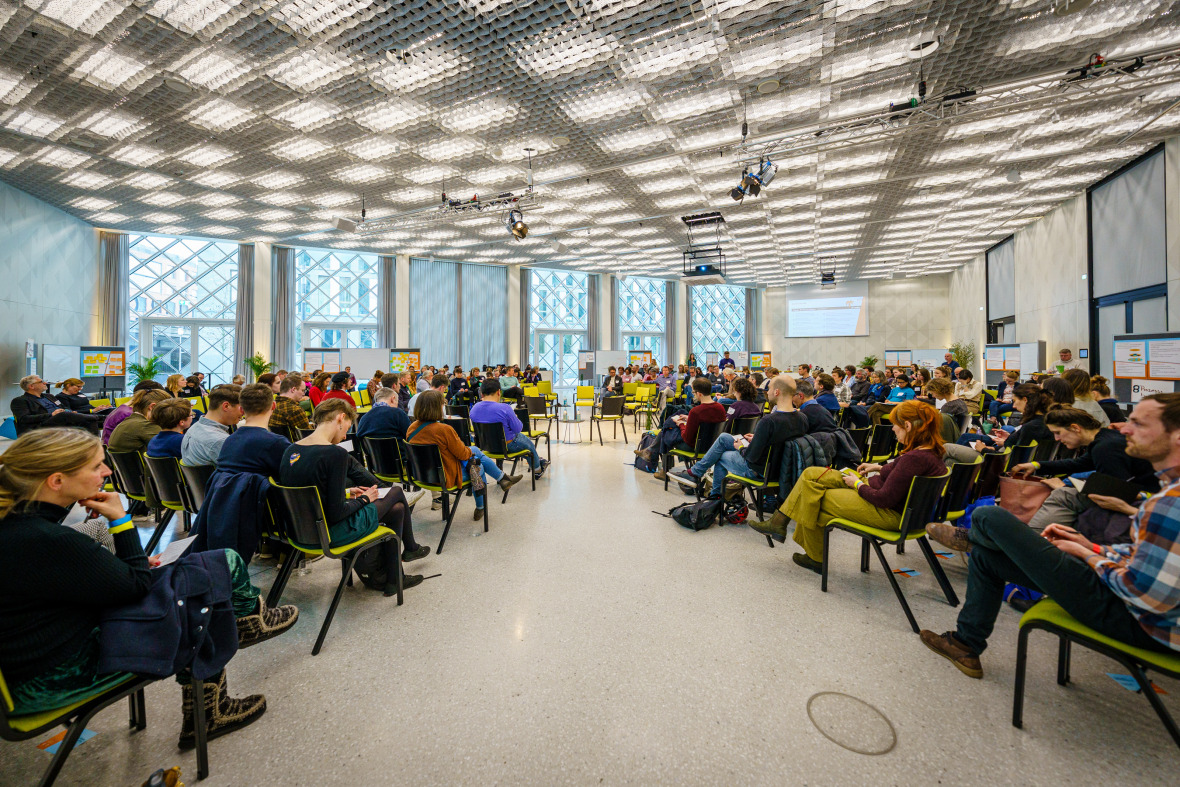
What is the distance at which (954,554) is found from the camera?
358 centimetres

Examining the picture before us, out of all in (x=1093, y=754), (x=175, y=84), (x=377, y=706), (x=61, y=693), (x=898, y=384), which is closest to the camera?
(x=61, y=693)

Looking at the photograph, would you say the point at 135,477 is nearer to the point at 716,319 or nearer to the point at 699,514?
the point at 699,514

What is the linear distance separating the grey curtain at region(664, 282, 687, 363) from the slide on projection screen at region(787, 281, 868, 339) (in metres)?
5.08

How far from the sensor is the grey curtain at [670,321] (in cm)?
2014

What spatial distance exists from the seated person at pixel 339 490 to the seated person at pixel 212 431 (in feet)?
2.00

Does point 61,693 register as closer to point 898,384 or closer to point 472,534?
point 472,534

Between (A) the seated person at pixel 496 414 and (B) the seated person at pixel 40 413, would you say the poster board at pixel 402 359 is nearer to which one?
(B) the seated person at pixel 40 413

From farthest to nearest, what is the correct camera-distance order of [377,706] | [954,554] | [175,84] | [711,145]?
[711,145], [175,84], [954,554], [377,706]

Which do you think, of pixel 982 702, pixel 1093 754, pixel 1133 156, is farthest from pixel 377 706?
pixel 1133 156

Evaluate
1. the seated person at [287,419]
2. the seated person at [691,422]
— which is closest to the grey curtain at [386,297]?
the seated person at [287,419]

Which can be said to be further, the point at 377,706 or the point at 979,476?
the point at 979,476

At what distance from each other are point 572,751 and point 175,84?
748 cm

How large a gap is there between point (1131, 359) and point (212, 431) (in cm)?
950

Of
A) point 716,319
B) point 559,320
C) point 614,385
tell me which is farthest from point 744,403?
point 716,319
